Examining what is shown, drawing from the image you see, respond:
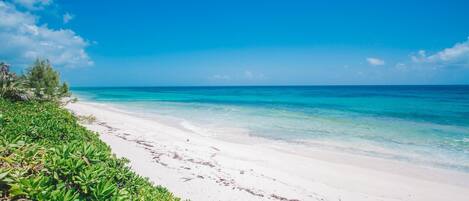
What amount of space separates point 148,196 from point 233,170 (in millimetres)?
5403

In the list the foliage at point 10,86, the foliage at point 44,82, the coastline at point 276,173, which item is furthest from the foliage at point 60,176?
the foliage at point 44,82

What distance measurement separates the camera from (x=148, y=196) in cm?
352

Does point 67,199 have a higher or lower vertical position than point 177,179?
higher

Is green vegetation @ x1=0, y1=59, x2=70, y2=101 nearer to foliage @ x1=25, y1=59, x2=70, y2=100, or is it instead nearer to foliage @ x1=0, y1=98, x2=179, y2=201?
foliage @ x1=25, y1=59, x2=70, y2=100

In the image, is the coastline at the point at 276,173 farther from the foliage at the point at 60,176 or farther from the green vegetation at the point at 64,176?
the foliage at the point at 60,176

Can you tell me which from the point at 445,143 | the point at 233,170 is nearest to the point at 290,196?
the point at 233,170

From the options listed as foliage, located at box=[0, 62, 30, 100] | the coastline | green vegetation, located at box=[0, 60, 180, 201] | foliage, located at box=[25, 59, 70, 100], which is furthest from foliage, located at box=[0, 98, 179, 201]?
foliage, located at box=[25, 59, 70, 100]

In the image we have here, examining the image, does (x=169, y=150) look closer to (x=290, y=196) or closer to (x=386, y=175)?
(x=290, y=196)

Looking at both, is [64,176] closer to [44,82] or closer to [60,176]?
[60,176]

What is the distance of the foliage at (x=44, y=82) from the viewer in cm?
1329

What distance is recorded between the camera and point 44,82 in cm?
1355

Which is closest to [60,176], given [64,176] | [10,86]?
[64,176]

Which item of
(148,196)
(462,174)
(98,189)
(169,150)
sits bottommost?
(462,174)

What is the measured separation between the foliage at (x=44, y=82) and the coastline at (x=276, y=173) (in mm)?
3973
